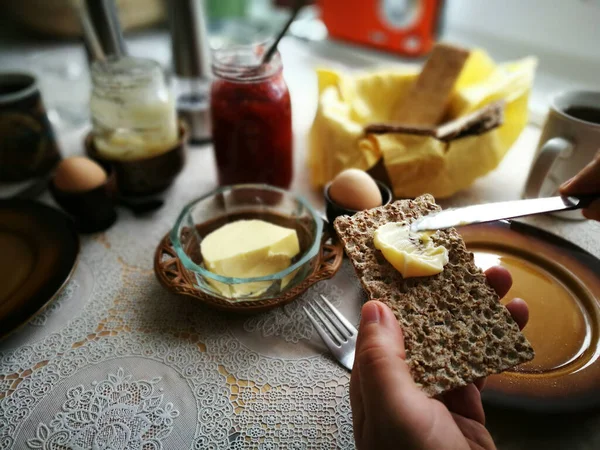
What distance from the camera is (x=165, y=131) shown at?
904 mm

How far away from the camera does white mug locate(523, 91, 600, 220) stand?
0.75m

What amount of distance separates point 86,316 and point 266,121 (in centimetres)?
47

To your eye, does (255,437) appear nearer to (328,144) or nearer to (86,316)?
(86,316)

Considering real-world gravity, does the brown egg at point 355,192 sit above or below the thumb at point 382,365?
below

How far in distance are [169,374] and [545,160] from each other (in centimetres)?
72

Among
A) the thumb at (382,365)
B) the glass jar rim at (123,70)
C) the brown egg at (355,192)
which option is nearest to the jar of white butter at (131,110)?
the glass jar rim at (123,70)

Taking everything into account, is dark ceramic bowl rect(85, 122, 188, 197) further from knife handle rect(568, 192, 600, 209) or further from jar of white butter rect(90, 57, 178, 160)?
knife handle rect(568, 192, 600, 209)

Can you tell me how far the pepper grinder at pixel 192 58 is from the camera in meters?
1.09

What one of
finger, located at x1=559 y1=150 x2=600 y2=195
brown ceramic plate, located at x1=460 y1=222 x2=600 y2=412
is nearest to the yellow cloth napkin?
brown ceramic plate, located at x1=460 y1=222 x2=600 y2=412

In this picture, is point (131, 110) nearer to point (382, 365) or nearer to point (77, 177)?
point (77, 177)

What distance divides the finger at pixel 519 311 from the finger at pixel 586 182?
0.17 metres

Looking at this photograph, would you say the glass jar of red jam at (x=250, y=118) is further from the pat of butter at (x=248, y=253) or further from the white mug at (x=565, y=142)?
the white mug at (x=565, y=142)

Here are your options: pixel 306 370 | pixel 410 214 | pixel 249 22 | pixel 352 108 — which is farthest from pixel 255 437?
pixel 249 22

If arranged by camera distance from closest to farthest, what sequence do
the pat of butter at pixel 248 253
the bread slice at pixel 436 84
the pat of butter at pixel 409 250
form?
the pat of butter at pixel 409 250
the pat of butter at pixel 248 253
the bread slice at pixel 436 84
